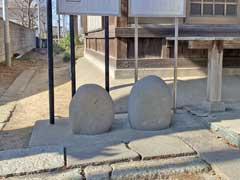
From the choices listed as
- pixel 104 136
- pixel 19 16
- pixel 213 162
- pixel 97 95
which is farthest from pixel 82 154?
pixel 19 16

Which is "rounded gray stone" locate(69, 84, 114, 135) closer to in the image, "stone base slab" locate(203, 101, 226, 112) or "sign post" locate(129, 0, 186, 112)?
"sign post" locate(129, 0, 186, 112)

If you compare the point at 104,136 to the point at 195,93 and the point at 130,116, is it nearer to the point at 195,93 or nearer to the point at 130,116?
the point at 130,116

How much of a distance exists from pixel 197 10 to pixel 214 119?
3123mm

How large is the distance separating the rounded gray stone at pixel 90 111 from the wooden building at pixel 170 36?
2272 millimetres

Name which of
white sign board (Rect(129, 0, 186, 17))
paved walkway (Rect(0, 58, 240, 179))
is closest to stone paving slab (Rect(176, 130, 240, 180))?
paved walkway (Rect(0, 58, 240, 179))

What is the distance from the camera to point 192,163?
8.95ft

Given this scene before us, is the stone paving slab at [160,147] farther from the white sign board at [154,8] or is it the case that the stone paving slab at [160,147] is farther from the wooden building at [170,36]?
the wooden building at [170,36]

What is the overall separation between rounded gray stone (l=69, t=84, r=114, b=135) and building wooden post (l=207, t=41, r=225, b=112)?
1.40 meters

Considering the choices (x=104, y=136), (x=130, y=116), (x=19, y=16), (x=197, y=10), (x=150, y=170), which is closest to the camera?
(x=150, y=170)

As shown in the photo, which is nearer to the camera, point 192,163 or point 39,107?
point 192,163

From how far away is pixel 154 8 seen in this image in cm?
401

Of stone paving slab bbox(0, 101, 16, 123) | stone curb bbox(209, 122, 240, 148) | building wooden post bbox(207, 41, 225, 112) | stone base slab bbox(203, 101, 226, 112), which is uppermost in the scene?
building wooden post bbox(207, 41, 225, 112)

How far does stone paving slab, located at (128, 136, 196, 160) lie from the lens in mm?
2846

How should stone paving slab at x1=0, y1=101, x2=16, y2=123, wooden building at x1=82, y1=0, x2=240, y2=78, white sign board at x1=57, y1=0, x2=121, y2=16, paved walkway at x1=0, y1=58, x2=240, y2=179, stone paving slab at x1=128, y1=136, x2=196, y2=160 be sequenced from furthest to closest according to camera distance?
wooden building at x1=82, y1=0, x2=240, y2=78 < stone paving slab at x1=0, y1=101, x2=16, y2=123 < white sign board at x1=57, y1=0, x2=121, y2=16 < stone paving slab at x1=128, y1=136, x2=196, y2=160 < paved walkway at x1=0, y1=58, x2=240, y2=179
